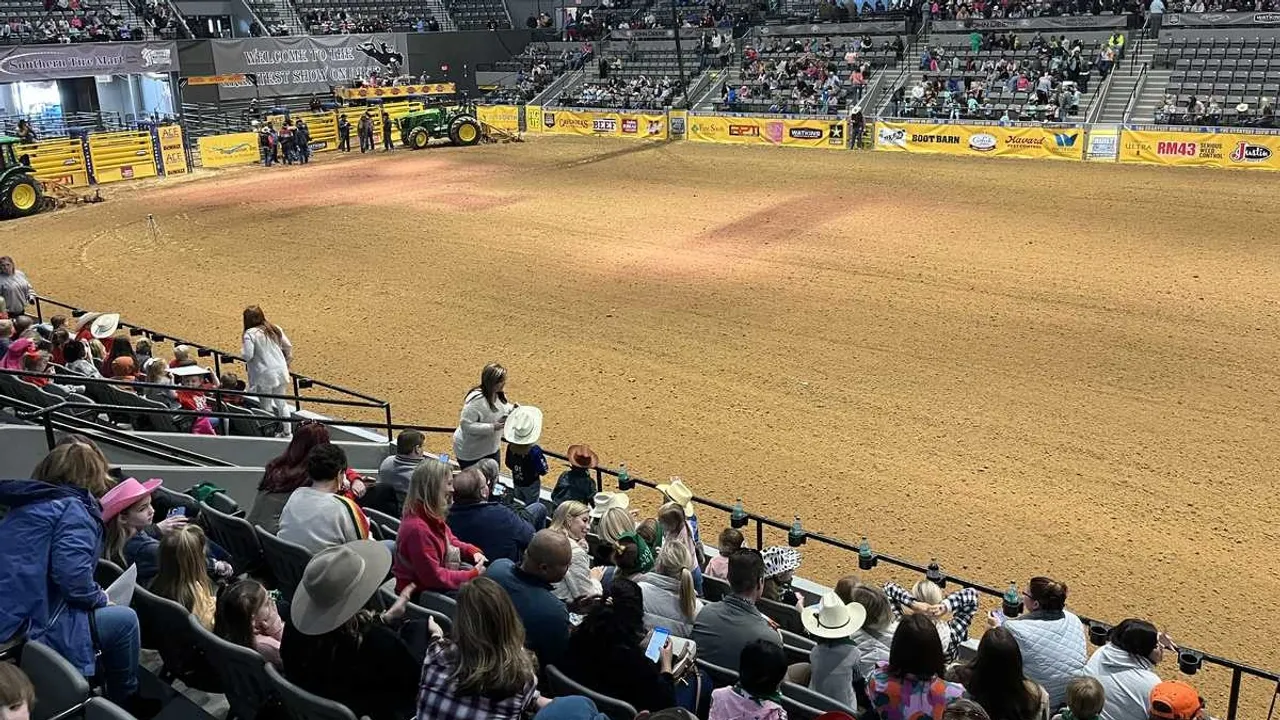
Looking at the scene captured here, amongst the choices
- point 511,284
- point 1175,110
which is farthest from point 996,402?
point 1175,110

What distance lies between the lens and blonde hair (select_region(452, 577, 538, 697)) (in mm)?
4293

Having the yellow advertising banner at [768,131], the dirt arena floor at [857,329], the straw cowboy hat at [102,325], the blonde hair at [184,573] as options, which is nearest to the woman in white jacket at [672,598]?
the blonde hair at [184,573]

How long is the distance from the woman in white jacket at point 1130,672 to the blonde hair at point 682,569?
237cm

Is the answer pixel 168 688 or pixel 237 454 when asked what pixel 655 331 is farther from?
pixel 168 688

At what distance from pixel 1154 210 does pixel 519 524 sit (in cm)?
2202

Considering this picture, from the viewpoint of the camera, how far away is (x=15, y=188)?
91.7ft

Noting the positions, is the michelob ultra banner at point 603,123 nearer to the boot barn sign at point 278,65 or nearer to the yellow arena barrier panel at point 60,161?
the boot barn sign at point 278,65

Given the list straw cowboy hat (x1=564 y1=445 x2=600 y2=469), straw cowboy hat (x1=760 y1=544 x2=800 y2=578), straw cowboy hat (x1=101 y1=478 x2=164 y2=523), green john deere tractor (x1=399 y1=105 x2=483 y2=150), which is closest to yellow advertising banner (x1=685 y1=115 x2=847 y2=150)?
green john deere tractor (x1=399 y1=105 x2=483 y2=150)

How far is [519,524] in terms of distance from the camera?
21.8 feet

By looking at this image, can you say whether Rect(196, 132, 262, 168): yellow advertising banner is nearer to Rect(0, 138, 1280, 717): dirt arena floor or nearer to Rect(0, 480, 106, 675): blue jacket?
Rect(0, 138, 1280, 717): dirt arena floor

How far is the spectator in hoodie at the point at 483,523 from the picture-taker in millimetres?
6594

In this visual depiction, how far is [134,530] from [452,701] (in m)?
2.95

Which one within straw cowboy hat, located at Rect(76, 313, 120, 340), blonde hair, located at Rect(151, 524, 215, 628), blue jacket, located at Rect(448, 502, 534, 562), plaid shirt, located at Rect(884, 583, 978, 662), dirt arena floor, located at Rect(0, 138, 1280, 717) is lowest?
dirt arena floor, located at Rect(0, 138, 1280, 717)

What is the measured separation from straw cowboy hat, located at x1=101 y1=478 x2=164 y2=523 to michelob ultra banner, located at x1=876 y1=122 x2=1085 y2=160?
31.2 meters
